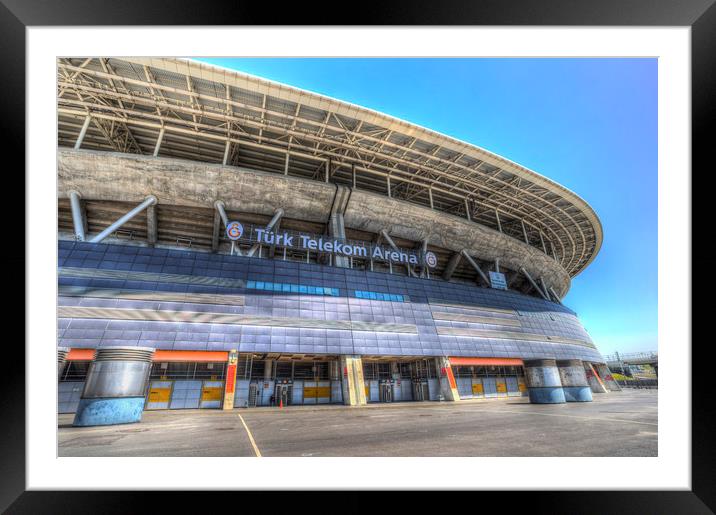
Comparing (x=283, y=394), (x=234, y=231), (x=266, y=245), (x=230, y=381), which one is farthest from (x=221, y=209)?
(x=283, y=394)

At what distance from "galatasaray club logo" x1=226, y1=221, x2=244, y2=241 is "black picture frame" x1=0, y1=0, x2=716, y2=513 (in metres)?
25.1

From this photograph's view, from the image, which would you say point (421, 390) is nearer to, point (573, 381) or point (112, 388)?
point (573, 381)

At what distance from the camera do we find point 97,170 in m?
27.7

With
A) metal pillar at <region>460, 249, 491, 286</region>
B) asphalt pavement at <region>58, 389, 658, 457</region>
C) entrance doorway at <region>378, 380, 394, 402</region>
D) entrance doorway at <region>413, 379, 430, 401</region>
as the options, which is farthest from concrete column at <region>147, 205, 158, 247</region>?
metal pillar at <region>460, 249, 491, 286</region>

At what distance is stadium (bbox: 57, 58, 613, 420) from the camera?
79.5ft

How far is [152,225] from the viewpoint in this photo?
31547 millimetres

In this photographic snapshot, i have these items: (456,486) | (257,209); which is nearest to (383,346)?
(257,209)

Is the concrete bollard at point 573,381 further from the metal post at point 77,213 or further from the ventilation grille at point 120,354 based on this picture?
the metal post at point 77,213

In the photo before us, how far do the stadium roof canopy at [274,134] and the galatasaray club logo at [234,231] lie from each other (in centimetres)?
607
